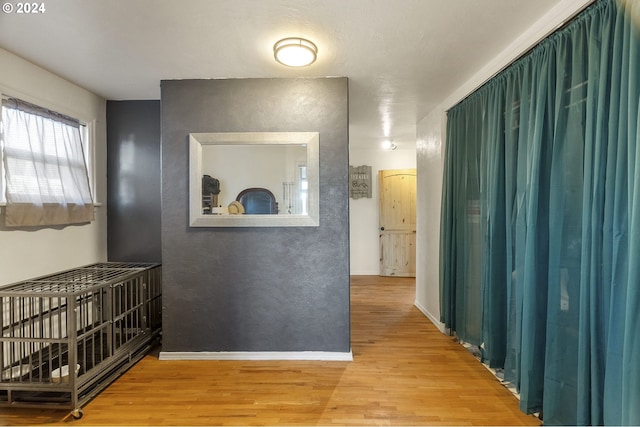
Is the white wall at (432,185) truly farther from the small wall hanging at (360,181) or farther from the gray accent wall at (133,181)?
the gray accent wall at (133,181)

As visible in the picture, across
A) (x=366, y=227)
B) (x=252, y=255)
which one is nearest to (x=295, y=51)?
(x=252, y=255)

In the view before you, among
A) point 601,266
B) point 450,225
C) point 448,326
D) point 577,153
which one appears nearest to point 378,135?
point 450,225

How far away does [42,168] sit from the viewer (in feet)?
7.84

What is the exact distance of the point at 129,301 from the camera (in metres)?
2.49

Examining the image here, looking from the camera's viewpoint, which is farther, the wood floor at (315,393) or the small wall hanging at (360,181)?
the small wall hanging at (360,181)

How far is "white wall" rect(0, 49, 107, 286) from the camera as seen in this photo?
2160 mm

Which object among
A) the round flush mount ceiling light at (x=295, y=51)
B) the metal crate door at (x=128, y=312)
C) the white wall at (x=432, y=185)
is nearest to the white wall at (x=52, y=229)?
the metal crate door at (x=128, y=312)

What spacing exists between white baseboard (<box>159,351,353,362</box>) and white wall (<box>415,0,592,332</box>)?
1.31 metres

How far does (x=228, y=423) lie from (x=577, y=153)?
2505 millimetres

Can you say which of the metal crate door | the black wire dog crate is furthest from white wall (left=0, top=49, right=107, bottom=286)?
the metal crate door

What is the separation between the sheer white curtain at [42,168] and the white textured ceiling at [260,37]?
44 cm

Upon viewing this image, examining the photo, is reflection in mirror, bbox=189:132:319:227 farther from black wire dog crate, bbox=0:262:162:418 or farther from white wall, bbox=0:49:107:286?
white wall, bbox=0:49:107:286

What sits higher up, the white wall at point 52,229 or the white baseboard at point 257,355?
the white wall at point 52,229

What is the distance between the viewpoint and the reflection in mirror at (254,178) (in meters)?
2.48
